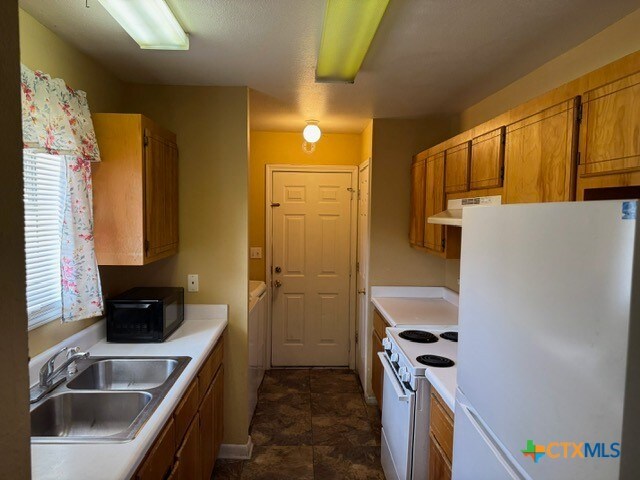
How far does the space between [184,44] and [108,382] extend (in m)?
1.65

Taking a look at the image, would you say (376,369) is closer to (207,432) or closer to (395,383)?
(395,383)

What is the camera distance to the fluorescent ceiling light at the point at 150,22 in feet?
4.65

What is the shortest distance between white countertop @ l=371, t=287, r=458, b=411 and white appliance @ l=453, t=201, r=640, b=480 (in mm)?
704

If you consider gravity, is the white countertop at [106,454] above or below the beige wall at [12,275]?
below

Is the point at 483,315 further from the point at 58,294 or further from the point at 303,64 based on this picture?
the point at 58,294

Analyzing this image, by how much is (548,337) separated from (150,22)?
1.75 meters

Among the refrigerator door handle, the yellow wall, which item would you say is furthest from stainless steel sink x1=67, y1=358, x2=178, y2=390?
the yellow wall

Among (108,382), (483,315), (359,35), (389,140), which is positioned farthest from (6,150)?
(389,140)

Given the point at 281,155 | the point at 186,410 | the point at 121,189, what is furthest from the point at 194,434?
the point at 281,155

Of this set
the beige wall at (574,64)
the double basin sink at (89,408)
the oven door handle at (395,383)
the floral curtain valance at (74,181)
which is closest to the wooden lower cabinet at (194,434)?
the double basin sink at (89,408)

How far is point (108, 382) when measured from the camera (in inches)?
74.9

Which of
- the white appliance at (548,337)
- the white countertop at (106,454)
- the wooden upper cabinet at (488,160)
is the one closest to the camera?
the white appliance at (548,337)

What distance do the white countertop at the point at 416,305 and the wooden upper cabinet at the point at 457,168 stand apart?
0.89 metres

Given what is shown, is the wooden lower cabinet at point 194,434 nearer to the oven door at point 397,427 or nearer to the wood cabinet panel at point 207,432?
the wood cabinet panel at point 207,432
